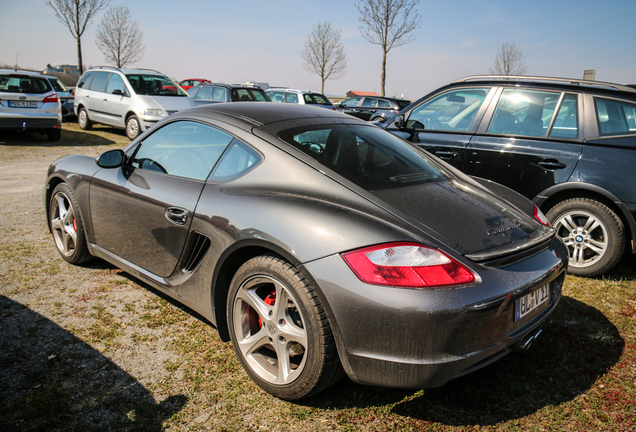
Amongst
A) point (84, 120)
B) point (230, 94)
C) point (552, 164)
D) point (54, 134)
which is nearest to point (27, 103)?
point (54, 134)

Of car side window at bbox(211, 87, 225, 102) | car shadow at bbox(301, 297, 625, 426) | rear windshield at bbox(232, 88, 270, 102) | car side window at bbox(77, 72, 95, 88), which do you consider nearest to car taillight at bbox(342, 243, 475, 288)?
car shadow at bbox(301, 297, 625, 426)

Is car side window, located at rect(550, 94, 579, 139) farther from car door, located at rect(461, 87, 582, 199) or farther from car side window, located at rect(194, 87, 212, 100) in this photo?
car side window, located at rect(194, 87, 212, 100)

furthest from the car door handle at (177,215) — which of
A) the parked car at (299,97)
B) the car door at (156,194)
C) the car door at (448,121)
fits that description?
the parked car at (299,97)

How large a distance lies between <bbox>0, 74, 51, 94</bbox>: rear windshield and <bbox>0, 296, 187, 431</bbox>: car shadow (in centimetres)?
1073

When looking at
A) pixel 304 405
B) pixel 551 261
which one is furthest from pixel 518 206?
pixel 304 405

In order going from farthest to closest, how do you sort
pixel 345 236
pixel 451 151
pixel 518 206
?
pixel 451 151, pixel 518 206, pixel 345 236

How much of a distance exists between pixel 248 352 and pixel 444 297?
3.67 feet

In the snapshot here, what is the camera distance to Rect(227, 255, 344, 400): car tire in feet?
6.78

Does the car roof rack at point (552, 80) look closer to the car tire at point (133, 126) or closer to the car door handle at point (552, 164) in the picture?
the car door handle at point (552, 164)

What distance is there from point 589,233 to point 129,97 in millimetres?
11479

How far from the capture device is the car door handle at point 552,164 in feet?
14.0

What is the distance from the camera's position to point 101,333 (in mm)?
2893

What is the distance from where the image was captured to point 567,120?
440 cm

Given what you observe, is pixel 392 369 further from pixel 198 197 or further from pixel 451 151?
pixel 451 151
